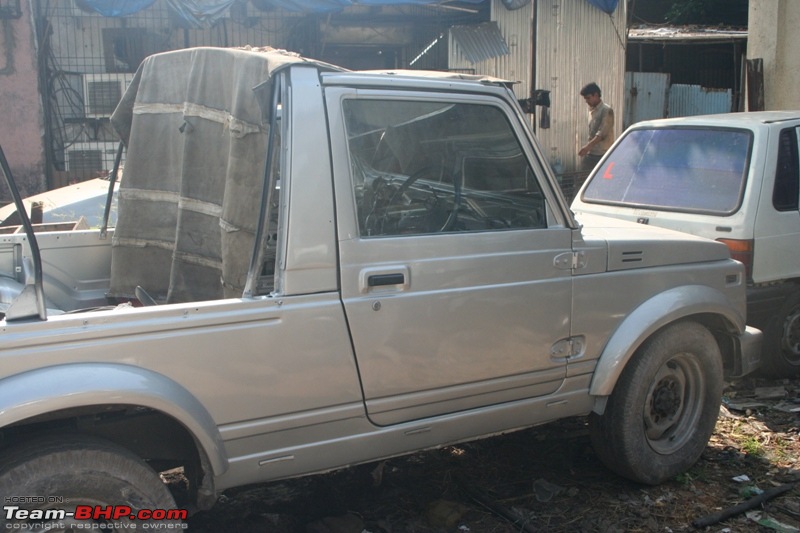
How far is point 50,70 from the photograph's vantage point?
10.7 meters

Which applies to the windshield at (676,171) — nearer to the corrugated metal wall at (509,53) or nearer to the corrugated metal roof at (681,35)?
the corrugated metal wall at (509,53)

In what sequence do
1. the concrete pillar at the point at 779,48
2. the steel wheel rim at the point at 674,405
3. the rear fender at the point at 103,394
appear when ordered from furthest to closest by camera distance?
the concrete pillar at the point at 779,48 < the steel wheel rim at the point at 674,405 < the rear fender at the point at 103,394

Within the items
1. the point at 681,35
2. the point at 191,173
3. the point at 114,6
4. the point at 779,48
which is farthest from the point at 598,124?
the point at 681,35

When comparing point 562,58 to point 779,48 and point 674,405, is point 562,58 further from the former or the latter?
point 674,405

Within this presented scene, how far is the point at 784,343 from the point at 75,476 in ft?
16.4

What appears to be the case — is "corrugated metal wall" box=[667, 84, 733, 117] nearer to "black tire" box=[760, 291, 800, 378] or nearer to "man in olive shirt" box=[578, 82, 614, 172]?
"man in olive shirt" box=[578, 82, 614, 172]

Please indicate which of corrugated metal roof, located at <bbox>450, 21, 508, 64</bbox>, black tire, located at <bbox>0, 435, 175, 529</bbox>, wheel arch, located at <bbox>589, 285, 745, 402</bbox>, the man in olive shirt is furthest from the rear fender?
corrugated metal roof, located at <bbox>450, 21, 508, 64</bbox>

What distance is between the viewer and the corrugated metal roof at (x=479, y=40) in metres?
11.8

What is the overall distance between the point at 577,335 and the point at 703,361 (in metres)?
0.92

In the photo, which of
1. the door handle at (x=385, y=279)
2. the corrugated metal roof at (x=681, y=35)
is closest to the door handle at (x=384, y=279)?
the door handle at (x=385, y=279)

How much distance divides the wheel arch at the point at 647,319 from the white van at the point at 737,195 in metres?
1.32

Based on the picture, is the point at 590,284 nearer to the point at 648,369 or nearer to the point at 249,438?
the point at 648,369

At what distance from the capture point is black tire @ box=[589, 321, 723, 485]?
3807 mm

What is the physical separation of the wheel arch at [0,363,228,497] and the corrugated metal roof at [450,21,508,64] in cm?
995
